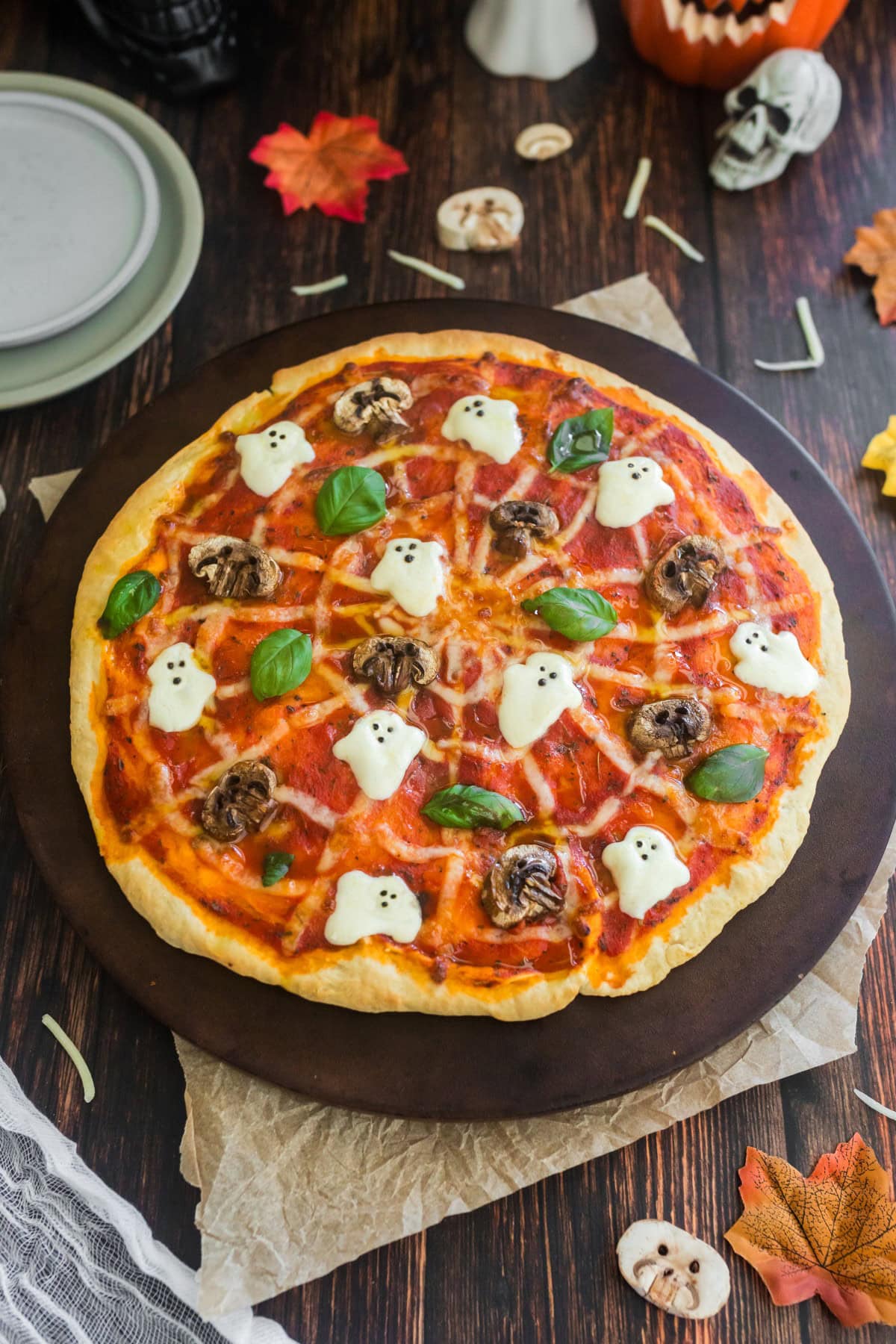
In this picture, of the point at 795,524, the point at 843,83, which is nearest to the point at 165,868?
the point at 795,524

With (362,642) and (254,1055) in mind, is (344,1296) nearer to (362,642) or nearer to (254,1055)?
(254,1055)

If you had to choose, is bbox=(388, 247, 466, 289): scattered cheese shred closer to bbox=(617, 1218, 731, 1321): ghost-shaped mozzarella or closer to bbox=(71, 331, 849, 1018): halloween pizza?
bbox=(71, 331, 849, 1018): halloween pizza

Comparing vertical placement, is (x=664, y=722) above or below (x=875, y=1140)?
above

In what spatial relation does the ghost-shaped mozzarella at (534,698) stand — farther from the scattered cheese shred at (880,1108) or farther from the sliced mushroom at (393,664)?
the scattered cheese shred at (880,1108)

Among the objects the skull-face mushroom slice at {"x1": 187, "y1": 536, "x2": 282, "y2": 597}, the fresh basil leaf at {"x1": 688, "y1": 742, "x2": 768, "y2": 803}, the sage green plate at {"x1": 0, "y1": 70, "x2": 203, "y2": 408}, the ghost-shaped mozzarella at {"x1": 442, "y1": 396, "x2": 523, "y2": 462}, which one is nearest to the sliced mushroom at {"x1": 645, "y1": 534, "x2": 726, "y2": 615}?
the fresh basil leaf at {"x1": 688, "y1": 742, "x2": 768, "y2": 803}

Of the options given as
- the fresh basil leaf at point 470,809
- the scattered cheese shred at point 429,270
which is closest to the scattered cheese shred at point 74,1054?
the fresh basil leaf at point 470,809

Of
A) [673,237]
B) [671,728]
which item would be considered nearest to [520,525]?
[671,728]

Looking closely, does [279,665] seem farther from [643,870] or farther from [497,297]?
[497,297]
